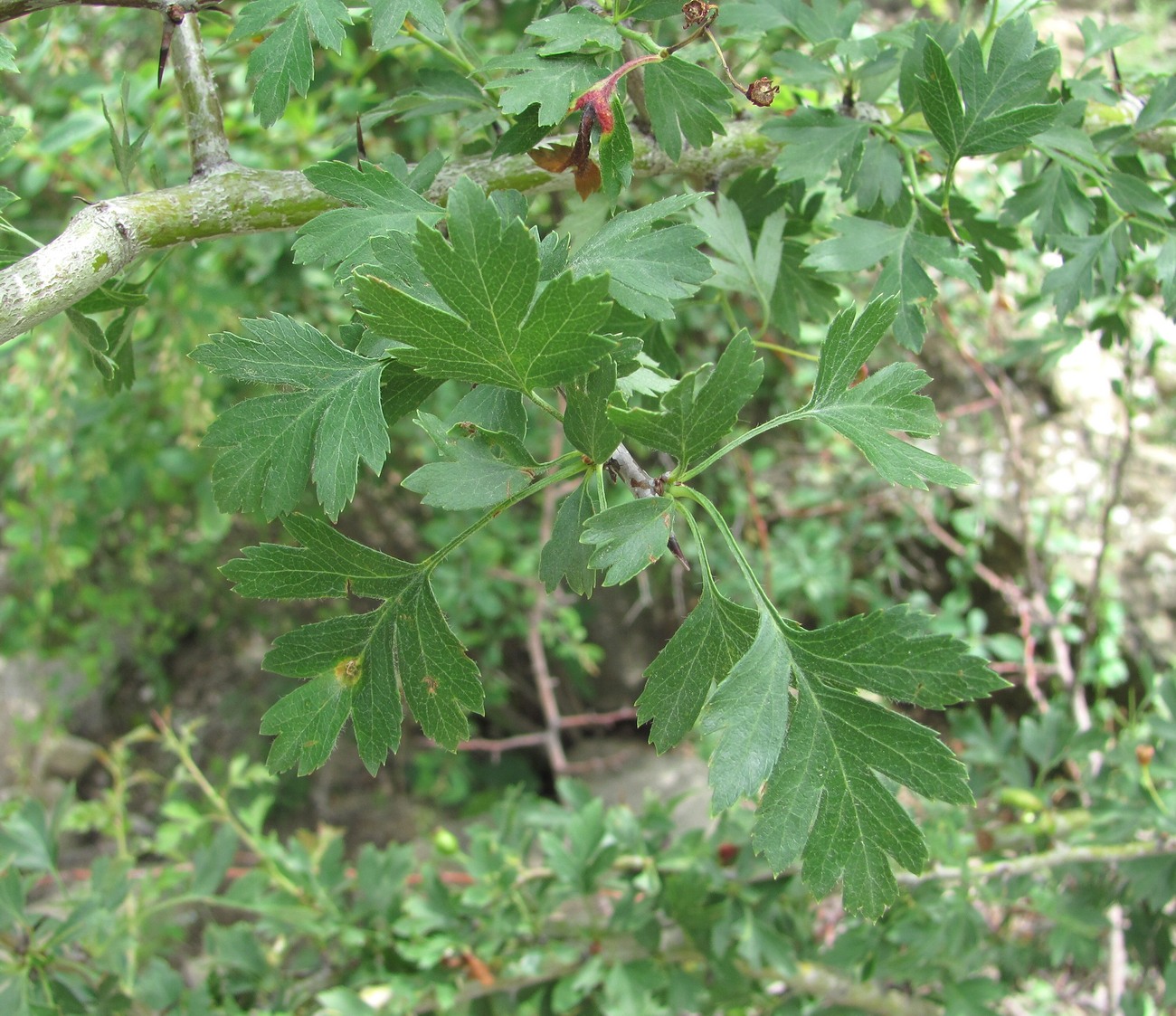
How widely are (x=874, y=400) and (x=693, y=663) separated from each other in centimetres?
26

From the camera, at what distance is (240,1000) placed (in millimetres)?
1381

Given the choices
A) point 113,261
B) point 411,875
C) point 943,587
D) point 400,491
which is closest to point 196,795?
point 400,491

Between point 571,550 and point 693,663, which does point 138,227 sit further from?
point 693,663

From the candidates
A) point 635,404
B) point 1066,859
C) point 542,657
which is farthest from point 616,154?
point 542,657

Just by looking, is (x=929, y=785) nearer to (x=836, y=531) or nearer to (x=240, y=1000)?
(x=240, y=1000)

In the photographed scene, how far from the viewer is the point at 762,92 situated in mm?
738

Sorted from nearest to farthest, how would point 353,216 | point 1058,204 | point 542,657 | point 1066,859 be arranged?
point 353,216
point 1058,204
point 1066,859
point 542,657

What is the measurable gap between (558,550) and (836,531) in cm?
225

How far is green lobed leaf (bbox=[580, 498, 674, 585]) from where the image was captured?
0.61 m

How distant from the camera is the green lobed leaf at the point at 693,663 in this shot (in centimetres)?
68

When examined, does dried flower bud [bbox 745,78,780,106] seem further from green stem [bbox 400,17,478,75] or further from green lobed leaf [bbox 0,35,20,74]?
green lobed leaf [bbox 0,35,20,74]

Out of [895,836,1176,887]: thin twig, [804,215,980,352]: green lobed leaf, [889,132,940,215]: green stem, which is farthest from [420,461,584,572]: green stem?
[895,836,1176,887]: thin twig

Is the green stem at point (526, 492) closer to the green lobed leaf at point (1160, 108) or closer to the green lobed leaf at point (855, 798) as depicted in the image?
the green lobed leaf at point (855, 798)

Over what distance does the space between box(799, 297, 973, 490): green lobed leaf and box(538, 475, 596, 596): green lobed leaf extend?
189mm
